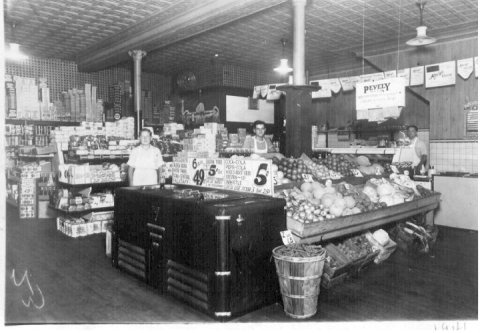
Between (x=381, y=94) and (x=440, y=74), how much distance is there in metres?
3.21

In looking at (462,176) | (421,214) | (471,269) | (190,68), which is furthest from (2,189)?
(190,68)

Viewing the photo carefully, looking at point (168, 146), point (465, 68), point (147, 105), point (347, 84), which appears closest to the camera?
point (168, 146)

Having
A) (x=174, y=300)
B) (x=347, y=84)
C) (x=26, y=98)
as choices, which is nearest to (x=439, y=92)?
(x=347, y=84)

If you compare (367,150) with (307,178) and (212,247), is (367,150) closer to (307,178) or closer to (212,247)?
(307,178)

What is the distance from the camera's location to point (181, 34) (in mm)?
7207

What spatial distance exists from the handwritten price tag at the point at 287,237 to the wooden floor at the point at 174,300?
55 cm

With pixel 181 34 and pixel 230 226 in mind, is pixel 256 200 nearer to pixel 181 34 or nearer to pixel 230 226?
pixel 230 226

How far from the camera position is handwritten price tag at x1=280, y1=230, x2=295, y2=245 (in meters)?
3.62

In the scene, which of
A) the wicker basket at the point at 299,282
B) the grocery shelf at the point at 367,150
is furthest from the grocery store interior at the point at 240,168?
the grocery shelf at the point at 367,150

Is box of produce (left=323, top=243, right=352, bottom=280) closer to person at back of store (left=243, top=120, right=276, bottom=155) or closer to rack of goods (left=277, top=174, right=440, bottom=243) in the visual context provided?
rack of goods (left=277, top=174, right=440, bottom=243)

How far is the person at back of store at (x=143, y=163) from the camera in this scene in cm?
586

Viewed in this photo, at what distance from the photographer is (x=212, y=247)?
3268 mm

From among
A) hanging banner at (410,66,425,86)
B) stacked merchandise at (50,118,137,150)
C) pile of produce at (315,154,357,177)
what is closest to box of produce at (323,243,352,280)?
pile of produce at (315,154,357,177)

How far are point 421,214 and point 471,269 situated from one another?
1.51 meters
